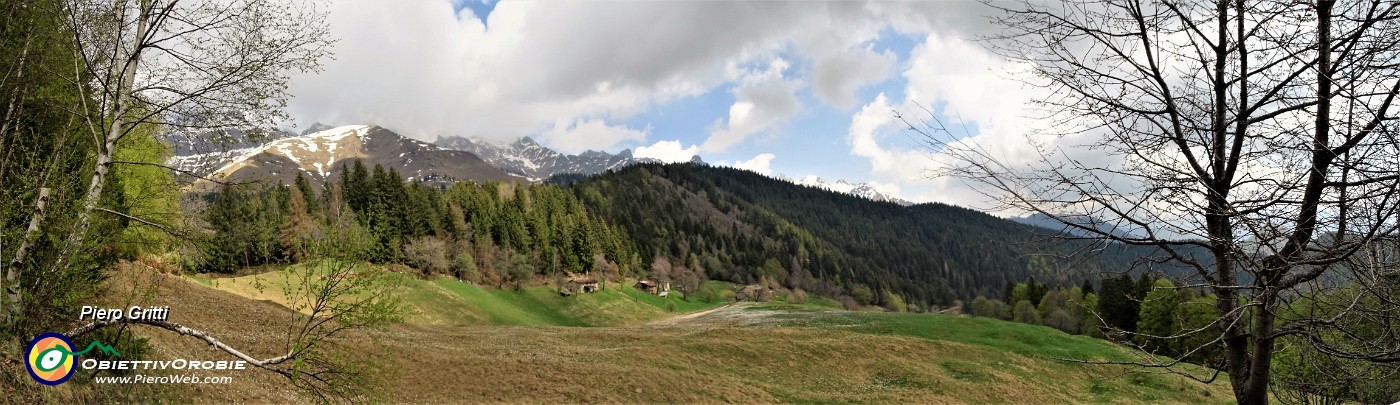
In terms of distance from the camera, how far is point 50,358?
30.6ft

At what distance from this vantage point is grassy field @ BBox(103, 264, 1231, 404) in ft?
73.6

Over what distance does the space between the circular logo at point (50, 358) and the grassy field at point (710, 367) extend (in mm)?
5149

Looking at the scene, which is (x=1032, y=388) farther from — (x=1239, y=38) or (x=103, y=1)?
(x=103, y=1)

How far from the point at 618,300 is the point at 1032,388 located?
64.4 meters

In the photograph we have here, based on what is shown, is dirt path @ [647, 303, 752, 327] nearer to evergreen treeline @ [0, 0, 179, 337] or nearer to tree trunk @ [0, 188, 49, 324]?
evergreen treeline @ [0, 0, 179, 337]

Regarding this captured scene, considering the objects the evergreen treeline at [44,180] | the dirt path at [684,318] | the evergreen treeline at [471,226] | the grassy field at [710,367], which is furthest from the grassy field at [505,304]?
the evergreen treeline at [44,180]

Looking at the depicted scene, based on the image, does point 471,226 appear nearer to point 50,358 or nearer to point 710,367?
point 710,367

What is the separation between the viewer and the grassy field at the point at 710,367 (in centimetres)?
2244

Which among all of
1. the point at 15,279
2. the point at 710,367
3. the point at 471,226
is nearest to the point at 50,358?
the point at 15,279

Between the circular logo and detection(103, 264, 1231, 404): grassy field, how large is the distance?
5149mm

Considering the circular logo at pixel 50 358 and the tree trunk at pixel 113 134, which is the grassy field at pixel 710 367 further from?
the tree trunk at pixel 113 134

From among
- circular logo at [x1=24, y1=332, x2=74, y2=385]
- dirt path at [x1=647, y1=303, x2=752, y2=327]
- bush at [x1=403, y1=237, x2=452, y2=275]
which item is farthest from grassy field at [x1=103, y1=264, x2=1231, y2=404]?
dirt path at [x1=647, y1=303, x2=752, y2=327]

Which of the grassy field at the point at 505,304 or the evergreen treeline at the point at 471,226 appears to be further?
the evergreen treeline at the point at 471,226

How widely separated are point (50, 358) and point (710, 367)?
85.2 ft
